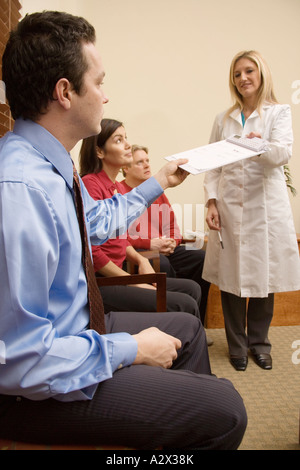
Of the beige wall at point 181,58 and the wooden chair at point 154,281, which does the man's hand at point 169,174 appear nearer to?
the wooden chair at point 154,281

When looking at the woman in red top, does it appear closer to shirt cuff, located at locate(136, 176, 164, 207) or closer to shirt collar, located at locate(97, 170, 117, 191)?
shirt collar, located at locate(97, 170, 117, 191)

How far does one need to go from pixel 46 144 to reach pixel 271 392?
64.4 inches

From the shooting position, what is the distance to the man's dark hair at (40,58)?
0.89m

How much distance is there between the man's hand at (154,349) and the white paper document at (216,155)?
58cm

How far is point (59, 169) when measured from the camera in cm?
91

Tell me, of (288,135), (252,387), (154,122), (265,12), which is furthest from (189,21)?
(252,387)

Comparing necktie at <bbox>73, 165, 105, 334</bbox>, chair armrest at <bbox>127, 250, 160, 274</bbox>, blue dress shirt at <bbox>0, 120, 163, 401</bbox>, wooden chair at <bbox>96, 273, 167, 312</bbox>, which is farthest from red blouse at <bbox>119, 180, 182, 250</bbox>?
blue dress shirt at <bbox>0, 120, 163, 401</bbox>

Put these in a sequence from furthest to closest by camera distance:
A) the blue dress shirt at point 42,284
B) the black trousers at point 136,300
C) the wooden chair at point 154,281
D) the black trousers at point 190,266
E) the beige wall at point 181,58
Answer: the beige wall at point 181,58, the black trousers at point 190,266, the black trousers at point 136,300, the wooden chair at point 154,281, the blue dress shirt at point 42,284

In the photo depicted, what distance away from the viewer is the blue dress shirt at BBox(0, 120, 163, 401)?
72 centimetres

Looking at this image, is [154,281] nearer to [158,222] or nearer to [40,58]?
[40,58]

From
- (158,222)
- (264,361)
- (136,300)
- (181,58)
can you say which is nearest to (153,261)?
(136,300)

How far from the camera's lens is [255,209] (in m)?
2.13

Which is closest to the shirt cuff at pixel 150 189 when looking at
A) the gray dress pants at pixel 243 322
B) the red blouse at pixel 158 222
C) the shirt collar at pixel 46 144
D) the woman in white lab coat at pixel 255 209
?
the shirt collar at pixel 46 144

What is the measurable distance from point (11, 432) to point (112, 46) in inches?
132
